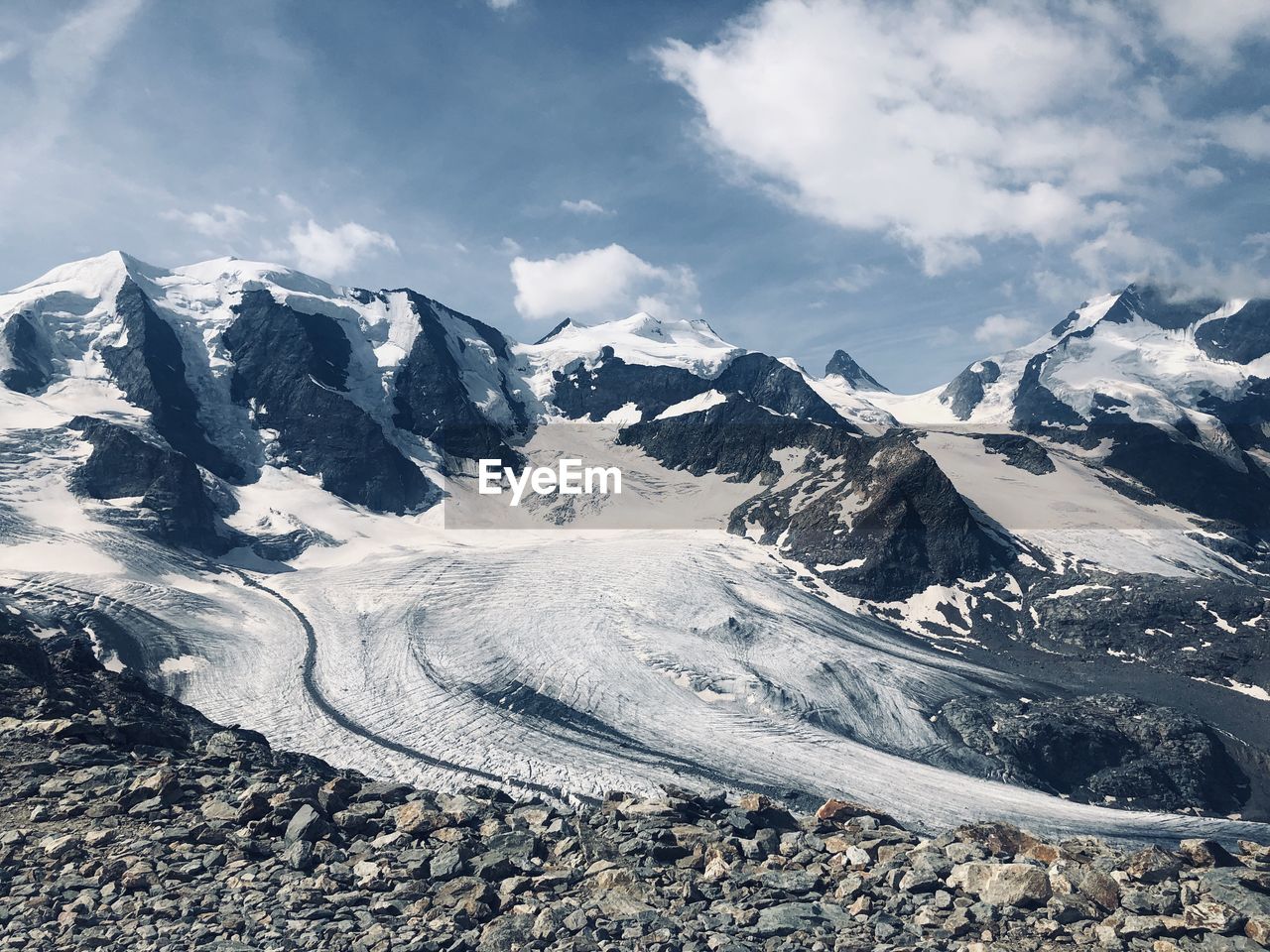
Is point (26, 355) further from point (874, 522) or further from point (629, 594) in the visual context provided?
point (874, 522)

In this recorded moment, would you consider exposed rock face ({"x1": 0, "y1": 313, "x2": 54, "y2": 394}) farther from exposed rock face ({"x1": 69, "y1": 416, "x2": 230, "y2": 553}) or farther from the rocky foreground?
the rocky foreground

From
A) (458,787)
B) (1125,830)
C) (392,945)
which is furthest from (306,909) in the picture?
(1125,830)

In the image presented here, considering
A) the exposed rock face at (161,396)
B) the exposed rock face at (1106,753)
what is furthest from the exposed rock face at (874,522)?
A: the exposed rock face at (161,396)

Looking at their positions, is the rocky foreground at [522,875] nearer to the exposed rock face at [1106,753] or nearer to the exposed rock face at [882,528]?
the exposed rock face at [1106,753]

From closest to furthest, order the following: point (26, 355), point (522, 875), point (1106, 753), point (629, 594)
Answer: point (522, 875), point (1106, 753), point (629, 594), point (26, 355)

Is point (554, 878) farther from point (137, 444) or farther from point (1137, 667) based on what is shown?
point (137, 444)

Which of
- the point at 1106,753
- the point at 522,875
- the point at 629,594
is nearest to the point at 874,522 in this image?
the point at 629,594

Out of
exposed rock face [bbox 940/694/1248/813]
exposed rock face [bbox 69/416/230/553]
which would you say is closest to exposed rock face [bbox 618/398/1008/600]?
exposed rock face [bbox 940/694/1248/813]
